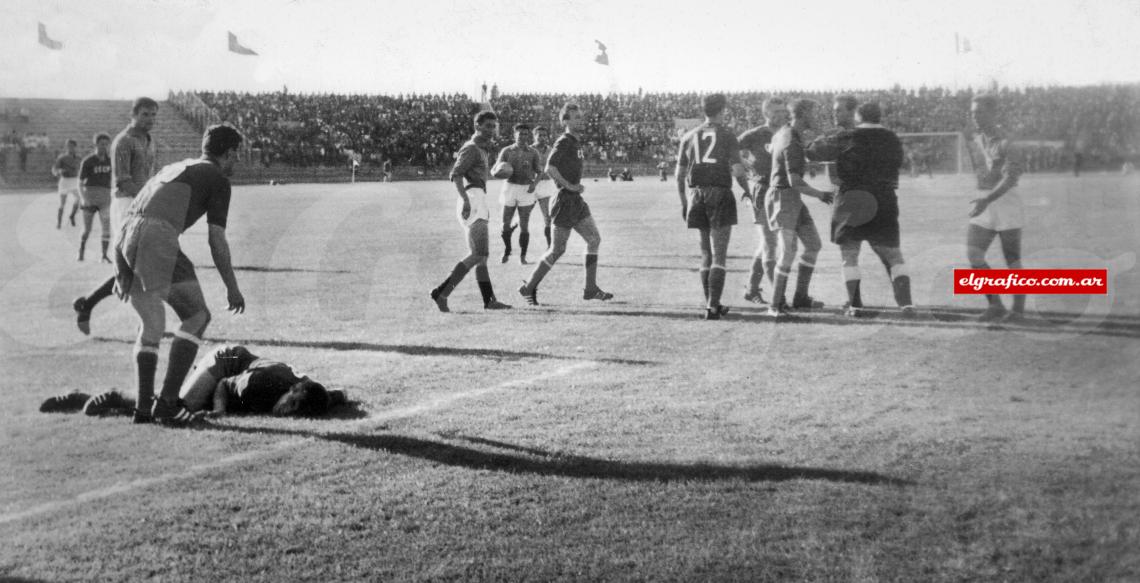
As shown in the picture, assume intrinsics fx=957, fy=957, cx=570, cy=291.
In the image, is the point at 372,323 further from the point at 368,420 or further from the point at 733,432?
the point at 733,432

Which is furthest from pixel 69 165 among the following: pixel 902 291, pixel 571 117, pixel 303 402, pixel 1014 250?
pixel 1014 250

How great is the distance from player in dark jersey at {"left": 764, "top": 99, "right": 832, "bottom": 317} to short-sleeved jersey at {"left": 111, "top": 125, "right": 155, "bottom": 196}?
6013 mm

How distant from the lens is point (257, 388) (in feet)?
19.4

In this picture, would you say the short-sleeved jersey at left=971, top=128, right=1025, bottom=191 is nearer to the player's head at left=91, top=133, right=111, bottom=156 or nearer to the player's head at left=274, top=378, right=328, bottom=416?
the player's head at left=274, top=378, right=328, bottom=416

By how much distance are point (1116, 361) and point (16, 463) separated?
679cm

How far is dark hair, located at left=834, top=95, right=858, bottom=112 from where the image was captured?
28.2 ft

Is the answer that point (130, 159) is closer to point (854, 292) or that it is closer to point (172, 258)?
point (172, 258)

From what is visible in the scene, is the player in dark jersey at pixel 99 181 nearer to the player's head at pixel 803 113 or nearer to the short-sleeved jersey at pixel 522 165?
the short-sleeved jersey at pixel 522 165

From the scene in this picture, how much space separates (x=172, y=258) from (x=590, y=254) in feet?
17.4

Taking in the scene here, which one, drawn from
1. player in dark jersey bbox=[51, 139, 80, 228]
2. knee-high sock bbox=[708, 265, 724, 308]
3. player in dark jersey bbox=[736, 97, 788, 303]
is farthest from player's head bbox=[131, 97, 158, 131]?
player in dark jersey bbox=[51, 139, 80, 228]

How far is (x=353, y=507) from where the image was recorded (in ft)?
13.6

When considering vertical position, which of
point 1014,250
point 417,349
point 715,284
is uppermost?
point 1014,250

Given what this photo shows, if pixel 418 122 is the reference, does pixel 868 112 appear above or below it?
below

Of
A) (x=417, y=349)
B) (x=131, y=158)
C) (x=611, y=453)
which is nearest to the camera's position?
(x=611, y=453)
